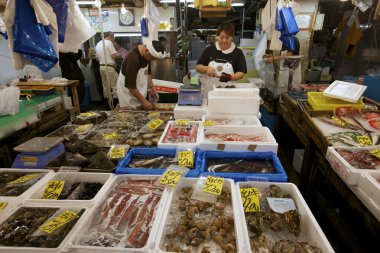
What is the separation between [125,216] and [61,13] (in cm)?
202

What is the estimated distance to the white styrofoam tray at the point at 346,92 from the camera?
326 centimetres

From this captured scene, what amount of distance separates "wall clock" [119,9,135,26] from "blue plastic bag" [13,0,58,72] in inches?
328

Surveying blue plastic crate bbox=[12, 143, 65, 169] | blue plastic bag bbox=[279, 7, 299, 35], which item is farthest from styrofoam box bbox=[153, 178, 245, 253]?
blue plastic bag bbox=[279, 7, 299, 35]

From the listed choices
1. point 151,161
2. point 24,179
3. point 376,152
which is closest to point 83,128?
point 24,179

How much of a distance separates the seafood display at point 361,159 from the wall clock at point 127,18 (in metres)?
9.23

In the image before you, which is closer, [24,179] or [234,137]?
[24,179]

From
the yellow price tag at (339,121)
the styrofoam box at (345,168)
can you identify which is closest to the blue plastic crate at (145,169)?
the styrofoam box at (345,168)

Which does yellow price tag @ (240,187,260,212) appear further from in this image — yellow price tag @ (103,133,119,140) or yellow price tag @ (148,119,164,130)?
yellow price tag @ (103,133,119,140)

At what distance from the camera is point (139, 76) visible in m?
4.21

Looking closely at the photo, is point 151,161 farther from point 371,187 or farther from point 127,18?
point 127,18

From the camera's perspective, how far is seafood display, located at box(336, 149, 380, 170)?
2.10 m

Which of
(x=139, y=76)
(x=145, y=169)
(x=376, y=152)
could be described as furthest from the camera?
(x=139, y=76)

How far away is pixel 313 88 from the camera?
4918 millimetres

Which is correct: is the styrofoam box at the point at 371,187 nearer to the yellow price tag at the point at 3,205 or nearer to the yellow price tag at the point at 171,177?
the yellow price tag at the point at 171,177
